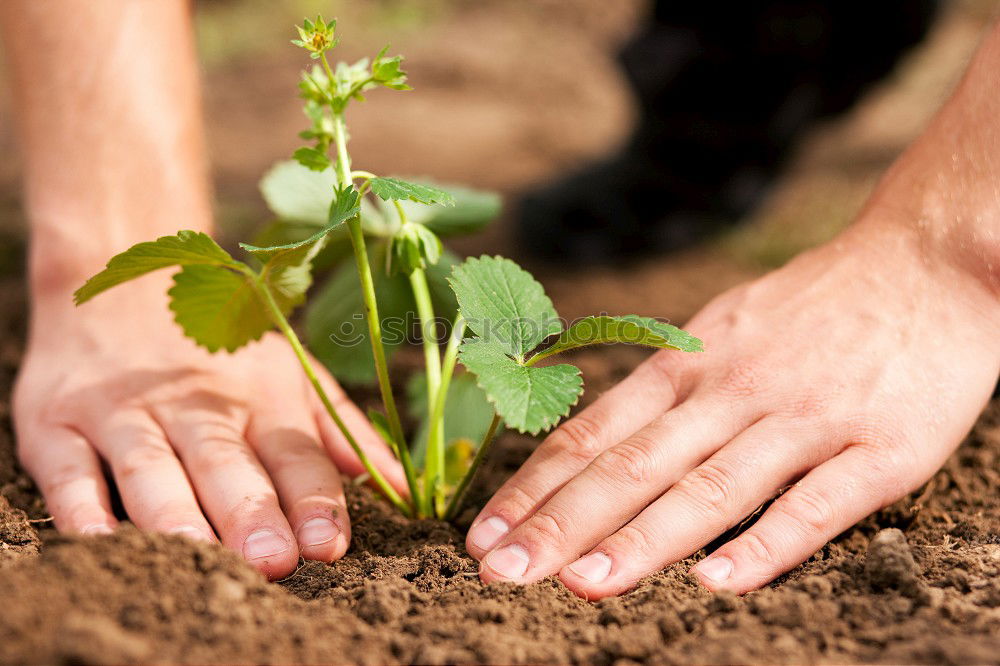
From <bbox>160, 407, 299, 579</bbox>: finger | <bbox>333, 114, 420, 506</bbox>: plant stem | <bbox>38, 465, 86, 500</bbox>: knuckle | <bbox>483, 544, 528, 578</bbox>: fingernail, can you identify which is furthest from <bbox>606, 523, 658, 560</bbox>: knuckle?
<bbox>38, 465, 86, 500</bbox>: knuckle

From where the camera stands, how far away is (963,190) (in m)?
1.33

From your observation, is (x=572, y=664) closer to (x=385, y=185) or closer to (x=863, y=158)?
(x=385, y=185)

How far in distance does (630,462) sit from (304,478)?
0.52 meters

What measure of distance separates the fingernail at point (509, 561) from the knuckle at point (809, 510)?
1.22 ft

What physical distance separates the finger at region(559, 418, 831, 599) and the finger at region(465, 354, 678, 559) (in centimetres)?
11

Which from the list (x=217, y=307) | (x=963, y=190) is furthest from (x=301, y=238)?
(x=963, y=190)

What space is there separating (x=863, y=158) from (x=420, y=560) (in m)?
3.20

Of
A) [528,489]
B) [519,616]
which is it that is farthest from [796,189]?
[519,616]

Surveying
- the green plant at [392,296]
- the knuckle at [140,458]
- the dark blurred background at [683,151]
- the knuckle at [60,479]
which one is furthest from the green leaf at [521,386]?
the dark blurred background at [683,151]

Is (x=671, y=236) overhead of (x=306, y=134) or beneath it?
beneath

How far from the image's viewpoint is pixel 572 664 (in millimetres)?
935

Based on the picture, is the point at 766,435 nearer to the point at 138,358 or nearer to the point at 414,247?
the point at 414,247

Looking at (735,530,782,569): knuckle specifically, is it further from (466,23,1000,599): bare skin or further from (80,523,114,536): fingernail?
(80,523,114,536): fingernail

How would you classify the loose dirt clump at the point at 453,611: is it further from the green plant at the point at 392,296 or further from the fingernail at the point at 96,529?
the green plant at the point at 392,296
